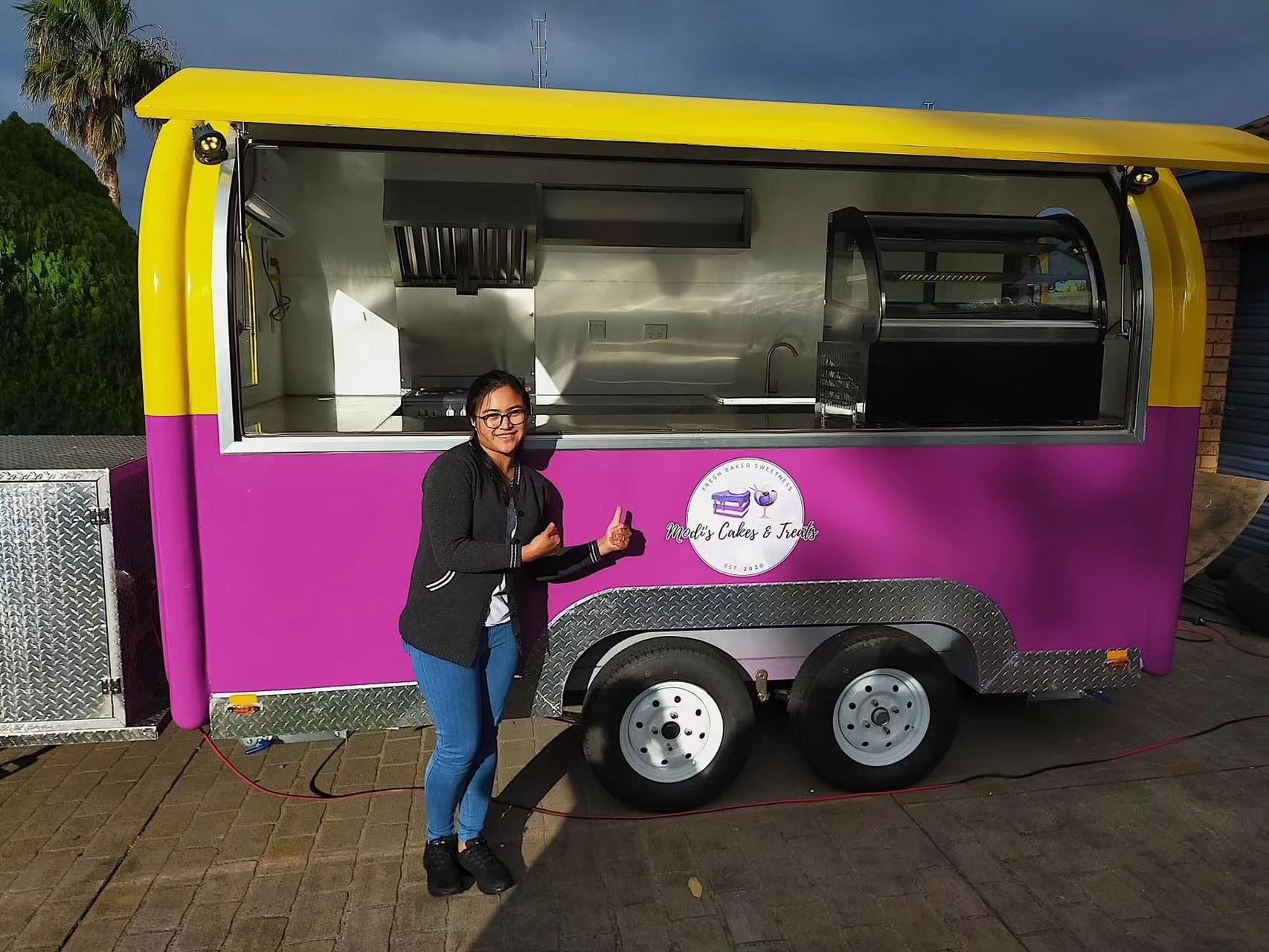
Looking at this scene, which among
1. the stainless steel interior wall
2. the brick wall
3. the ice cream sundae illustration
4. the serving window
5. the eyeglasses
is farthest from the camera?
the brick wall

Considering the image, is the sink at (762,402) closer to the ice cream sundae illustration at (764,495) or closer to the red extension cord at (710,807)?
the ice cream sundae illustration at (764,495)

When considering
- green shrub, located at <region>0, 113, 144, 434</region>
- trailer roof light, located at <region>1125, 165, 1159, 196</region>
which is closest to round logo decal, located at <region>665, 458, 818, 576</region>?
trailer roof light, located at <region>1125, 165, 1159, 196</region>

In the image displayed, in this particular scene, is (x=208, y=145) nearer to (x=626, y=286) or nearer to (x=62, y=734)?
(x=62, y=734)

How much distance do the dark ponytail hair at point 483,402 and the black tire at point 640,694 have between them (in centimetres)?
83

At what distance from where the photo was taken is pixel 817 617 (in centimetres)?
320

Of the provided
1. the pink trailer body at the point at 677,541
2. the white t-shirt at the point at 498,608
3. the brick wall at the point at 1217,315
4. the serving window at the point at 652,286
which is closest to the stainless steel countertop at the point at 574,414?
the serving window at the point at 652,286

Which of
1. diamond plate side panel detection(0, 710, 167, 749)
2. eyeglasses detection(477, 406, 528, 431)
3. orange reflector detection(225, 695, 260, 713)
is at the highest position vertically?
eyeglasses detection(477, 406, 528, 431)

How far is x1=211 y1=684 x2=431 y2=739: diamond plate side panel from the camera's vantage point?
2857mm

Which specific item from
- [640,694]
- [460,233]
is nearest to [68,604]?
[640,694]

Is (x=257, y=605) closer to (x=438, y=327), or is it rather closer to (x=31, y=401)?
(x=438, y=327)

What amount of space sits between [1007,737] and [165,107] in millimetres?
3997

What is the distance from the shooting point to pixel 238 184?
267 centimetres

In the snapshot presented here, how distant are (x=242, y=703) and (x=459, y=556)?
100cm

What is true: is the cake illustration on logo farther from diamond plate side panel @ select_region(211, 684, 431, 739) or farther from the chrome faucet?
the chrome faucet
